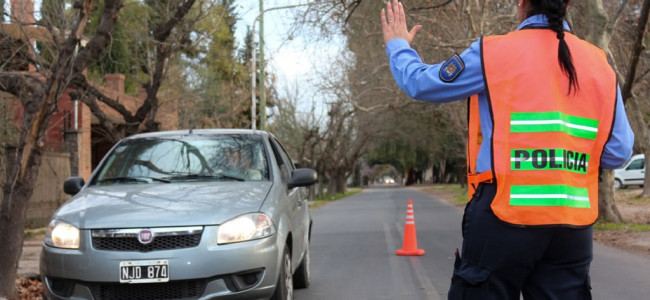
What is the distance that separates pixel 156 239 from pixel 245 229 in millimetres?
652

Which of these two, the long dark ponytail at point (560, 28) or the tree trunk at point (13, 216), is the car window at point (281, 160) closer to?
the tree trunk at point (13, 216)

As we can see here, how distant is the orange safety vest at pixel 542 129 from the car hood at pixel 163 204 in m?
3.14

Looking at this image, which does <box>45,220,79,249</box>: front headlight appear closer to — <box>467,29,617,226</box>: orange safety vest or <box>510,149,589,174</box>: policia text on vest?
<box>467,29,617,226</box>: orange safety vest

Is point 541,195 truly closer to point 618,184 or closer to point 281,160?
point 281,160

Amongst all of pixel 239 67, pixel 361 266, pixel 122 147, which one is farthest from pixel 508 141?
pixel 239 67

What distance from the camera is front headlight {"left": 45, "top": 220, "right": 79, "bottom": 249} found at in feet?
17.2

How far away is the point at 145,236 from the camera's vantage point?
16.7 feet

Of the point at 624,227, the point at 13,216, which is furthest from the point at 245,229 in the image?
the point at 624,227

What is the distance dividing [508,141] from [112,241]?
3.62 m

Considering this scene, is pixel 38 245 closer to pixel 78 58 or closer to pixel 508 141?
pixel 78 58

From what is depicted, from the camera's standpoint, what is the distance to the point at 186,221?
5.13 m

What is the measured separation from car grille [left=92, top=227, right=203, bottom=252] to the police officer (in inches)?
118

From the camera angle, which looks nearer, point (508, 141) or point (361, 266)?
point (508, 141)

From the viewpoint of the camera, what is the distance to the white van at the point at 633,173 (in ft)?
110
